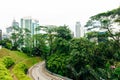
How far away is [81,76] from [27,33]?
37499 millimetres

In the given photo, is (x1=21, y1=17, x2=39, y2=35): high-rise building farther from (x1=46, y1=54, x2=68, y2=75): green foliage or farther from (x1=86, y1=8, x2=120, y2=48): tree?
(x1=86, y1=8, x2=120, y2=48): tree

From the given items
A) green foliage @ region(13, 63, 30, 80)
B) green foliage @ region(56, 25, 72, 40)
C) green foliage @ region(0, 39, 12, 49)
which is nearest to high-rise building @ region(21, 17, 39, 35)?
green foliage @ region(0, 39, 12, 49)

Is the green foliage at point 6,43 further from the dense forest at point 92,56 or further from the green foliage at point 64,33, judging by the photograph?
the dense forest at point 92,56

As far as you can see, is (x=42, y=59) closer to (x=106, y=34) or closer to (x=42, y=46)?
(x=42, y=46)

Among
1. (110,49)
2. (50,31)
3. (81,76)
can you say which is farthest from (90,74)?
(50,31)

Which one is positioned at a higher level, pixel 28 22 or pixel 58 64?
pixel 28 22

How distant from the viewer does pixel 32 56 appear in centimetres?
7238

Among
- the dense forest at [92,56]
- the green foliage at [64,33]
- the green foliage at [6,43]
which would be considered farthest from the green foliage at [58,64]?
the green foliage at [6,43]

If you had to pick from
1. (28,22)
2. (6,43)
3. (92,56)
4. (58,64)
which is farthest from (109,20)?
(28,22)

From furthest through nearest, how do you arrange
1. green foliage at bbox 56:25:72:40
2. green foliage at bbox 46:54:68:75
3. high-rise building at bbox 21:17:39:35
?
high-rise building at bbox 21:17:39:35
green foliage at bbox 56:25:72:40
green foliage at bbox 46:54:68:75

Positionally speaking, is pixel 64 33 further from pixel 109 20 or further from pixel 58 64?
pixel 109 20

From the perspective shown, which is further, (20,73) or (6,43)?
(6,43)

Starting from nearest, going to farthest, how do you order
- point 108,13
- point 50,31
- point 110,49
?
point 108,13
point 110,49
point 50,31

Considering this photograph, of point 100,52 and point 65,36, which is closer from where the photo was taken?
point 100,52
